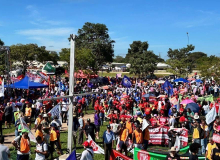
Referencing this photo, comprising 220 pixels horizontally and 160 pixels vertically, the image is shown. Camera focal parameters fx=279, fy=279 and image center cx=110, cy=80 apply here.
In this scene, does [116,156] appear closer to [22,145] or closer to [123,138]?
[123,138]

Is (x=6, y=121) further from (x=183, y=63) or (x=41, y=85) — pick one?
(x=183, y=63)

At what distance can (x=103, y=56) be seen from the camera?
61094 millimetres

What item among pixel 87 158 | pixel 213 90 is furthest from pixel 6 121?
pixel 213 90

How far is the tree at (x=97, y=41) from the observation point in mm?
59969

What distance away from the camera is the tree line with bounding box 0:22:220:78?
4284 cm

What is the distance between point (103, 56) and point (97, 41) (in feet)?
11.6

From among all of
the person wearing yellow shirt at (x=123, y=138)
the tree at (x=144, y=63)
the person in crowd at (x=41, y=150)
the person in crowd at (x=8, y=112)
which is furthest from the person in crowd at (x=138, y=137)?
the tree at (x=144, y=63)

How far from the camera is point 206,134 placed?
11.2 metres

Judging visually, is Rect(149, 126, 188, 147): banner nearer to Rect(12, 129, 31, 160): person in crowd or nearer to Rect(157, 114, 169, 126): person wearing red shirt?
Rect(157, 114, 169, 126): person wearing red shirt

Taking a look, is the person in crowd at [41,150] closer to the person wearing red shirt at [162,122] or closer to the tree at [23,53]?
the person wearing red shirt at [162,122]

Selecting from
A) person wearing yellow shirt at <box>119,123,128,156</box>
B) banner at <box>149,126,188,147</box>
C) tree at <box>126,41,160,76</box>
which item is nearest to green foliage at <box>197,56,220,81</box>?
tree at <box>126,41,160,76</box>

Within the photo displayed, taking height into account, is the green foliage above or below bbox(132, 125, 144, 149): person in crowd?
above

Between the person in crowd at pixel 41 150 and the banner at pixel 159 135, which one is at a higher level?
the person in crowd at pixel 41 150

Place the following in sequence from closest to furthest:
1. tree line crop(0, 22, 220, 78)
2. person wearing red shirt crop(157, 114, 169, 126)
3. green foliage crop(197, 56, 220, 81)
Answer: person wearing red shirt crop(157, 114, 169, 126)
green foliage crop(197, 56, 220, 81)
tree line crop(0, 22, 220, 78)
